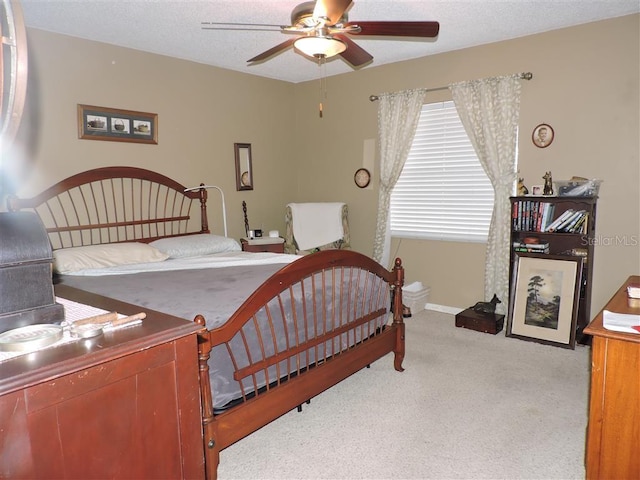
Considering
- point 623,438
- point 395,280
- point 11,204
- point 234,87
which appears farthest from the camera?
point 234,87

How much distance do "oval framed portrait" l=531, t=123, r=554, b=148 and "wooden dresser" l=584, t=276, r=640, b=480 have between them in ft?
8.76

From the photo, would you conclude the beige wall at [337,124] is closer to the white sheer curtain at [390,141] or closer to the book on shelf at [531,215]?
the white sheer curtain at [390,141]

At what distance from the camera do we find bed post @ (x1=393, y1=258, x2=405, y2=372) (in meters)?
3.13

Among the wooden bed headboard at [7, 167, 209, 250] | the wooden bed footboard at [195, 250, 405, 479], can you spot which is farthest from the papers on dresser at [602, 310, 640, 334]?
the wooden bed headboard at [7, 167, 209, 250]

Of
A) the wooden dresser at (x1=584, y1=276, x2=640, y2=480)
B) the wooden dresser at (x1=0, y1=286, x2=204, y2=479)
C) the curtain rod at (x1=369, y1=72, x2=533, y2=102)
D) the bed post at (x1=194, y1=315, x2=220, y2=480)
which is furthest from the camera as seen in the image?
the curtain rod at (x1=369, y1=72, x2=533, y2=102)

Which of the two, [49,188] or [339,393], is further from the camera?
[49,188]

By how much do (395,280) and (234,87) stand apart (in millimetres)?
3070

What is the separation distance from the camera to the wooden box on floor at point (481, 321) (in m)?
3.98

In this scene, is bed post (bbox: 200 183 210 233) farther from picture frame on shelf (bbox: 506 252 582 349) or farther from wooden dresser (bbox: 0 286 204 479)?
wooden dresser (bbox: 0 286 204 479)

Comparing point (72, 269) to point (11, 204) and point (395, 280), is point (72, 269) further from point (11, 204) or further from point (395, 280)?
point (395, 280)

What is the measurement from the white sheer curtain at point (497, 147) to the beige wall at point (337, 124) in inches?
4.3

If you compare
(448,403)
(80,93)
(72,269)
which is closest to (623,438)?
(448,403)

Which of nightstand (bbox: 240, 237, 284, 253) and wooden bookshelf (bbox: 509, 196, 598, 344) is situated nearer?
wooden bookshelf (bbox: 509, 196, 598, 344)

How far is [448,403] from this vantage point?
2746mm
